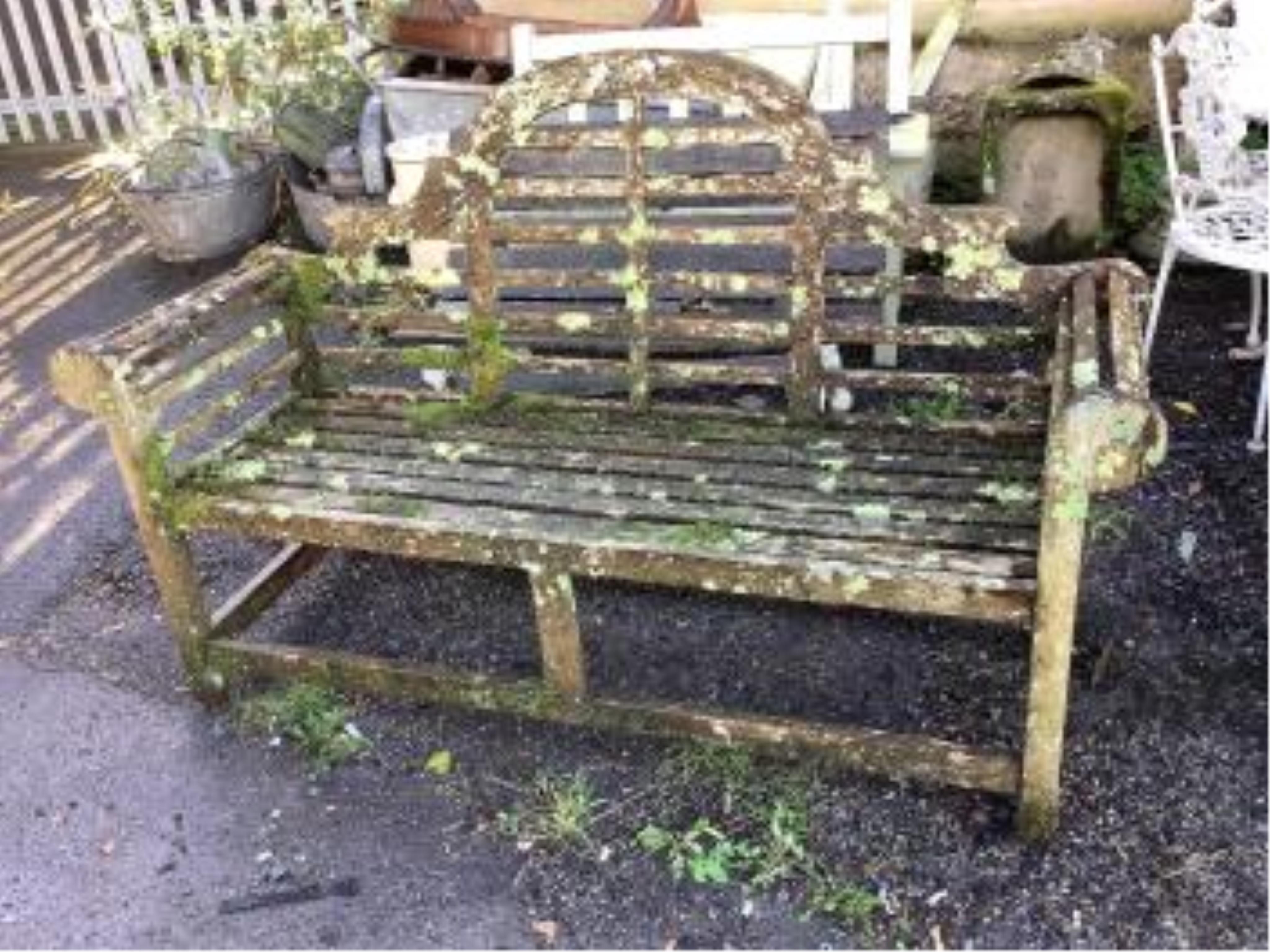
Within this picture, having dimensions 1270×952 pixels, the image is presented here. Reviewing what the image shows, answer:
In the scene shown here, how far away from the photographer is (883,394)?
4.50 meters

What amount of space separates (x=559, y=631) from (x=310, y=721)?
78 centimetres

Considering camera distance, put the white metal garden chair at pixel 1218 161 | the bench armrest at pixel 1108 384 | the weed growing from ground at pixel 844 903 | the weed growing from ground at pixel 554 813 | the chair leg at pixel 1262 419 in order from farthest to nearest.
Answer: the chair leg at pixel 1262 419, the white metal garden chair at pixel 1218 161, the weed growing from ground at pixel 554 813, the weed growing from ground at pixel 844 903, the bench armrest at pixel 1108 384

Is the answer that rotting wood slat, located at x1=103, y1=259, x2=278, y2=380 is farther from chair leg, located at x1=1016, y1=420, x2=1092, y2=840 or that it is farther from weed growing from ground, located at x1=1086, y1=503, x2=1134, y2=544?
weed growing from ground, located at x1=1086, y1=503, x2=1134, y2=544

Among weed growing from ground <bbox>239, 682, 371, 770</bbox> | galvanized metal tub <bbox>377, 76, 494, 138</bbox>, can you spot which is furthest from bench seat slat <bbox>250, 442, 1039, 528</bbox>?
galvanized metal tub <bbox>377, 76, 494, 138</bbox>

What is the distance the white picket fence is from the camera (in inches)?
272

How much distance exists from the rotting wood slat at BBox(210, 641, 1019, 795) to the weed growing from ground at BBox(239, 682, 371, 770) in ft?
0.24

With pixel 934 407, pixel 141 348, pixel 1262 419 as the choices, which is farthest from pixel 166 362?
pixel 1262 419

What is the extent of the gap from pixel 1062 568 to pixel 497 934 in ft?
4.25

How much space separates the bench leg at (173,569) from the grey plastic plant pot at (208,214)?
10.1 ft

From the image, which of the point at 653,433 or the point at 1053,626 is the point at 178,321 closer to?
the point at 653,433

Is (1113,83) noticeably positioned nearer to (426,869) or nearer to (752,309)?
(752,309)

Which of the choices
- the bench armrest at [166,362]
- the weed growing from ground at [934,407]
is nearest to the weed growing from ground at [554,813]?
the bench armrest at [166,362]

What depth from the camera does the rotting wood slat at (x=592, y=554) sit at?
96.0 inches

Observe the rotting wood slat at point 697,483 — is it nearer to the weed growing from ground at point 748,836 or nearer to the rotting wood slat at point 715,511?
the rotting wood slat at point 715,511
